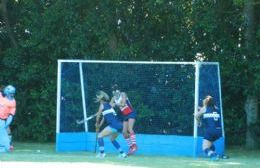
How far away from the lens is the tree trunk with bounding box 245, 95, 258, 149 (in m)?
23.2

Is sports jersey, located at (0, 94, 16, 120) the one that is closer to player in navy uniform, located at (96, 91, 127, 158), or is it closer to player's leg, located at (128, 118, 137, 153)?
player in navy uniform, located at (96, 91, 127, 158)

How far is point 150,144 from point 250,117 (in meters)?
3.82

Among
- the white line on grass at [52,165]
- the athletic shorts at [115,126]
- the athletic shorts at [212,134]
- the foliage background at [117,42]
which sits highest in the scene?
the foliage background at [117,42]

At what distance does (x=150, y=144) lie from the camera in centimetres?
2145

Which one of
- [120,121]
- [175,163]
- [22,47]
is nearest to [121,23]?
[22,47]

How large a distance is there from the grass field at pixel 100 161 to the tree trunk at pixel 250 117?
1.31 m

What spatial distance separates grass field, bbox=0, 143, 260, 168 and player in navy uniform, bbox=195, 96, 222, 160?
0.33m

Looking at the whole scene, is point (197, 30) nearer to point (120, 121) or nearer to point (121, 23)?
point (121, 23)

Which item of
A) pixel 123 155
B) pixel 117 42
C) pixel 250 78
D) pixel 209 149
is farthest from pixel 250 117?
pixel 123 155

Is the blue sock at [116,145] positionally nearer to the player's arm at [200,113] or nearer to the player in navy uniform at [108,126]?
the player in navy uniform at [108,126]

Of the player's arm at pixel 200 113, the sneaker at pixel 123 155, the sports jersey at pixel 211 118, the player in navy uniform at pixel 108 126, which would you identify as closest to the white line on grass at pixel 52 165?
the sneaker at pixel 123 155

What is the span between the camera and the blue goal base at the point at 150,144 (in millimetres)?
20922

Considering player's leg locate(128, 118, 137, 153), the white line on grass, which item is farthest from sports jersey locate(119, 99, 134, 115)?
the white line on grass

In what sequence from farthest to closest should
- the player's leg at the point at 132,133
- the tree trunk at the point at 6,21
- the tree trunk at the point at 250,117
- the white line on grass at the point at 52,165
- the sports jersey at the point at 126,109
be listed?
the tree trunk at the point at 6,21
the tree trunk at the point at 250,117
the sports jersey at the point at 126,109
the player's leg at the point at 132,133
the white line on grass at the point at 52,165
